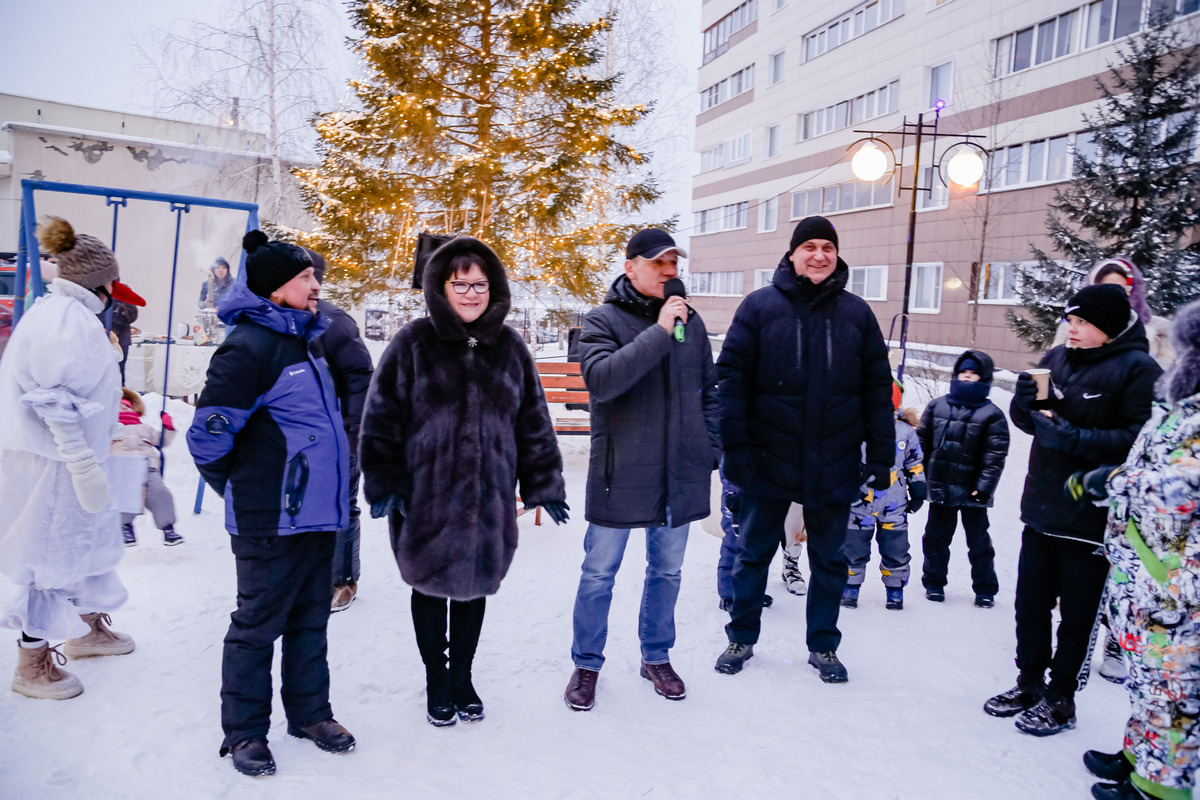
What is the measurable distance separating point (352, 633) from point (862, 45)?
2490 centimetres

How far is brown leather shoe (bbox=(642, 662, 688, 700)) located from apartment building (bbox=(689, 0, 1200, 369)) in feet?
37.7

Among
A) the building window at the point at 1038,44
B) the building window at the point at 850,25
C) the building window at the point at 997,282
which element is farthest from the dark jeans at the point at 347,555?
the building window at the point at 850,25

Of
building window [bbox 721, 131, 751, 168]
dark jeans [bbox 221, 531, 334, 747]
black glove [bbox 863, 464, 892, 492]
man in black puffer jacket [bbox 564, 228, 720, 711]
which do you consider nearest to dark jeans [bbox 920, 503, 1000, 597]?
black glove [bbox 863, 464, 892, 492]

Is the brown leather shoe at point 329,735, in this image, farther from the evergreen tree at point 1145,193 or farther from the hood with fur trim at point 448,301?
the evergreen tree at point 1145,193

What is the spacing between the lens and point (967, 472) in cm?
499

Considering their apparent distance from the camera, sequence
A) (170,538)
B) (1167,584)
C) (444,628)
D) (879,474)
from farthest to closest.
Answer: (170,538) < (879,474) < (444,628) < (1167,584)

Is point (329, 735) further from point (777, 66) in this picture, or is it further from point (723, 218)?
point (723, 218)

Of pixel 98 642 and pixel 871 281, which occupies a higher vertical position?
pixel 871 281

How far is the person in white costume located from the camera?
324 cm

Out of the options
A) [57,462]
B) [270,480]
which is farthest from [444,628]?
[57,462]

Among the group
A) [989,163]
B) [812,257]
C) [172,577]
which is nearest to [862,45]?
[989,163]

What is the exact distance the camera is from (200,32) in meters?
15.2

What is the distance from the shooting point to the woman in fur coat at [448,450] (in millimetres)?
3064

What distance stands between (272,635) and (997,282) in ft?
66.5
